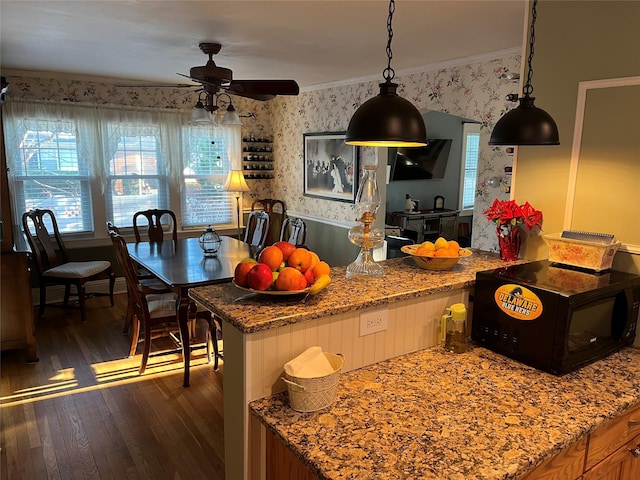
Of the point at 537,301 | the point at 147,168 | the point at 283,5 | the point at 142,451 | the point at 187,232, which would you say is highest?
the point at 283,5

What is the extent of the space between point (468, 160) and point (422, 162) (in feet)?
2.65

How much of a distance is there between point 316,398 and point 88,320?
397 centimetres

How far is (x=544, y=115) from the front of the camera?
1791 millimetres

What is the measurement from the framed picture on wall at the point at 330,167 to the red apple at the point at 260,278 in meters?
3.72

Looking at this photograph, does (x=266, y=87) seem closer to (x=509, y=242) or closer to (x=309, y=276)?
(x=509, y=242)

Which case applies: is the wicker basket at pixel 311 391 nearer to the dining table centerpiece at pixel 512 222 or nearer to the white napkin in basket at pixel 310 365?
the white napkin in basket at pixel 310 365

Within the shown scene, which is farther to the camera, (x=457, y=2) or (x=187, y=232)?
(x=187, y=232)

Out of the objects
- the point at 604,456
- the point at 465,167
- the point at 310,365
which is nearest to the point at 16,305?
the point at 310,365

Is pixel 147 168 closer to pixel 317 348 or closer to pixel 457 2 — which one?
pixel 457 2

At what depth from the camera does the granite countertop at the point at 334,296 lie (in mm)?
1389

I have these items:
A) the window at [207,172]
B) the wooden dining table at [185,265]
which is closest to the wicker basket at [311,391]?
the wooden dining table at [185,265]

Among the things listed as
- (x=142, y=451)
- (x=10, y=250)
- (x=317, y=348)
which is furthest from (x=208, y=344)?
(x=317, y=348)

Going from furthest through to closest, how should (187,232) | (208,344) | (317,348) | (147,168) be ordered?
(187,232) → (147,168) → (208,344) → (317,348)

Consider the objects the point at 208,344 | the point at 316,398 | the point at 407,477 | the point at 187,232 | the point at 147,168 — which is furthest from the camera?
the point at 187,232
